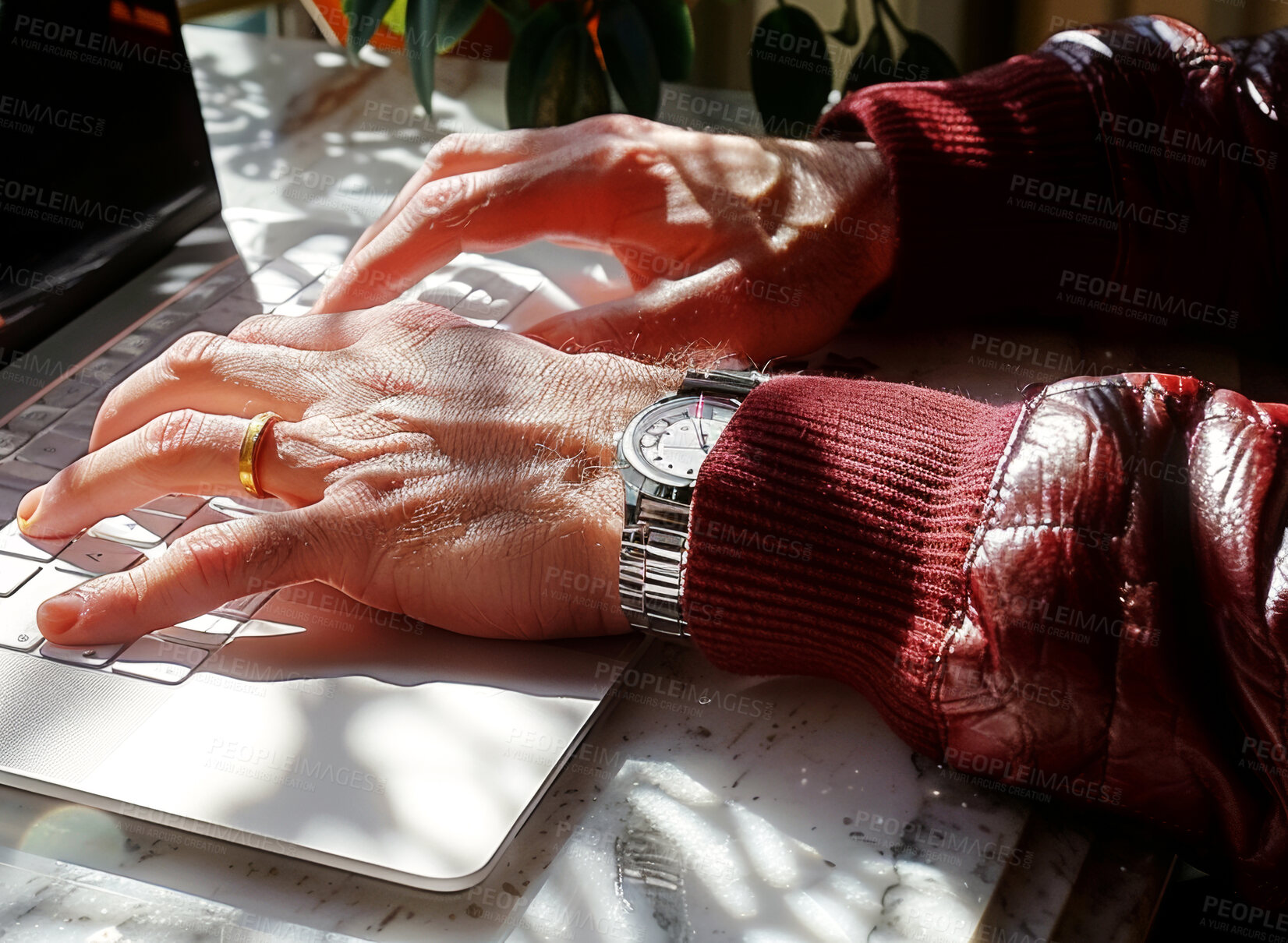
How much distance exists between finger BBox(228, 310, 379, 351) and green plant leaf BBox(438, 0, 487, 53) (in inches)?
18.0

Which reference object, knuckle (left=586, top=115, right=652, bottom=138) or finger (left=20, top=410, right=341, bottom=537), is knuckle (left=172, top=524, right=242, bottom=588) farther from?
knuckle (left=586, top=115, right=652, bottom=138)

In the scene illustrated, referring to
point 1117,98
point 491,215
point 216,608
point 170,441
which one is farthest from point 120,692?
point 1117,98

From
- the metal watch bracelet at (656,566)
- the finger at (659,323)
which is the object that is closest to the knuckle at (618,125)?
the finger at (659,323)

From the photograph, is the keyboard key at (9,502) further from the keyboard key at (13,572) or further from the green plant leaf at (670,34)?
the green plant leaf at (670,34)

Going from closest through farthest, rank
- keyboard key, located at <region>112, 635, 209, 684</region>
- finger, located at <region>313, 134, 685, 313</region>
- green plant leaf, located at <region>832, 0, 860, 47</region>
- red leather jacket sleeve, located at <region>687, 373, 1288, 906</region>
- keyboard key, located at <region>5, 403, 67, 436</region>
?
red leather jacket sleeve, located at <region>687, 373, 1288, 906</region>, keyboard key, located at <region>112, 635, 209, 684</region>, keyboard key, located at <region>5, 403, 67, 436</region>, finger, located at <region>313, 134, 685, 313</region>, green plant leaf, located at <region>832, 0, 860, 47</region>

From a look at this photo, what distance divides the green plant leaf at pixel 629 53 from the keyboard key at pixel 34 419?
28.1 inches

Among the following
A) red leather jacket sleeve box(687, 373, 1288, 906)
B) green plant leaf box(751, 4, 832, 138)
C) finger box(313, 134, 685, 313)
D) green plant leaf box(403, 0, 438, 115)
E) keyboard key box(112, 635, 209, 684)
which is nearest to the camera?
red leather jacket sleeve box(687, 373, 1288, 906)

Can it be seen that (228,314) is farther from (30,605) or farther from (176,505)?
(30,605)

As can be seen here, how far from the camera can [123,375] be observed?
104cm

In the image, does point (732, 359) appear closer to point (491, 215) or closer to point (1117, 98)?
point (491, 215)

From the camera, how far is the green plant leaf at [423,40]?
1.30 m

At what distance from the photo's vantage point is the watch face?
78cm

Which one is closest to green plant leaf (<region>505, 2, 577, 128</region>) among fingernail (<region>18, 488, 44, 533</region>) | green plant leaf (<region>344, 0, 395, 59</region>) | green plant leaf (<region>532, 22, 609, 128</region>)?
green plant leaf (<region>532, 22, 609, 128</region>)

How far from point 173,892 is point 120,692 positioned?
152 mm
